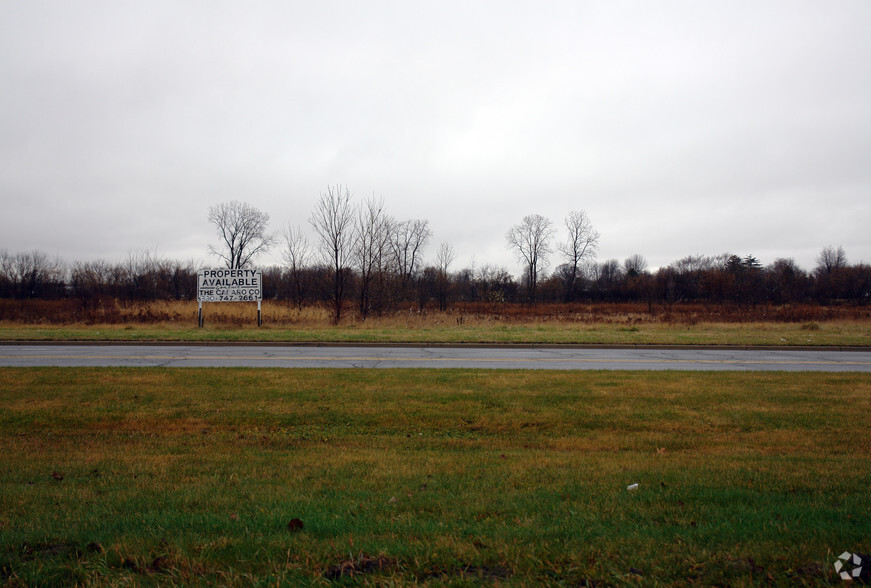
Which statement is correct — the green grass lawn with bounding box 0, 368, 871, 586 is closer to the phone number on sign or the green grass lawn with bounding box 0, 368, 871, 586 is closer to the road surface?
the road surface

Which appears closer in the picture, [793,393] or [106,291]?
[793,393]

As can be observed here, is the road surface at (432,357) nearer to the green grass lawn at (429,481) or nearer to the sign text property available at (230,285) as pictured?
the green grass lawn at (429,481)

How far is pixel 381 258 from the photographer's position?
1277 inches

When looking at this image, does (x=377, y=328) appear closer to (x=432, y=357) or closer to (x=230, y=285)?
(x=230, y=285)

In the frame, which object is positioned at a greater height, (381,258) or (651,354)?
(381,258)

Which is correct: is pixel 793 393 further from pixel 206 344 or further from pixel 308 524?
pixel 206 344

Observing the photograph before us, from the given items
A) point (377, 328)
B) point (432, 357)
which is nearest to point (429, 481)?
point (432, 357)

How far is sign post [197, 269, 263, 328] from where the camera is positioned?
1024 inches

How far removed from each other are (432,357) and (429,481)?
1050cm

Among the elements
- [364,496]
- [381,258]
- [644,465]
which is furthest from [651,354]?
[381,258]

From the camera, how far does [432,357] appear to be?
15758 mm

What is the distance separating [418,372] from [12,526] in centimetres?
842

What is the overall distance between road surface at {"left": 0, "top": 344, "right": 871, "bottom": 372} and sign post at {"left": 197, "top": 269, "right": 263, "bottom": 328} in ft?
23.8

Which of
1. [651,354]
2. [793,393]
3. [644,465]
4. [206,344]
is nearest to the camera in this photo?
[644,465]
